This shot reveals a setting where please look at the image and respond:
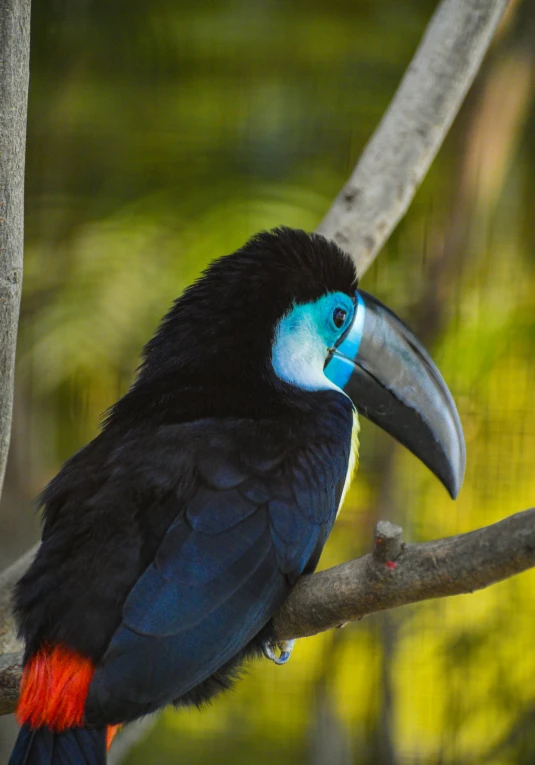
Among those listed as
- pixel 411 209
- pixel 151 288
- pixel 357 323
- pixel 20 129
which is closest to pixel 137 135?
pixel 151 288

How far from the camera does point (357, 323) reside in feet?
5.03

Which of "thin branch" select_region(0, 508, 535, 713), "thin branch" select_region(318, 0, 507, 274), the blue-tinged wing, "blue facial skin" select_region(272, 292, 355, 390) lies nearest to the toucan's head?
"blue facial skin" select_region(272, 292, 355, 390)

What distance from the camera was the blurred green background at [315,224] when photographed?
108 inches

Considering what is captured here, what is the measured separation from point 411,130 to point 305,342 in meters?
0.58

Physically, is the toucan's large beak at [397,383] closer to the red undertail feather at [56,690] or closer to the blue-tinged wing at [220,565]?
the blue-tinged wing at [220,565]

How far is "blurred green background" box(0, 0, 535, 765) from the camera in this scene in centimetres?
275

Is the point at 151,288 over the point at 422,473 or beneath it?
over

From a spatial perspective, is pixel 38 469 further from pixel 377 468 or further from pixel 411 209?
pixel 411 209

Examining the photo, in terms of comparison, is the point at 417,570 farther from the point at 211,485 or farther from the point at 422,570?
the point at 211,485

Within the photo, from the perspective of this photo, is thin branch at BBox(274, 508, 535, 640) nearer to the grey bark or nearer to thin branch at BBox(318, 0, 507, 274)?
the grey bark

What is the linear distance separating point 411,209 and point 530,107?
511 mm

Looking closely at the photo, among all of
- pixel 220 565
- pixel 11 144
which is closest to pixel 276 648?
pixel 220 565

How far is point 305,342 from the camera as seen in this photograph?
4.71 feet

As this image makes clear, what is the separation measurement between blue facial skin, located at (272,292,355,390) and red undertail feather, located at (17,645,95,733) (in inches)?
19.6
